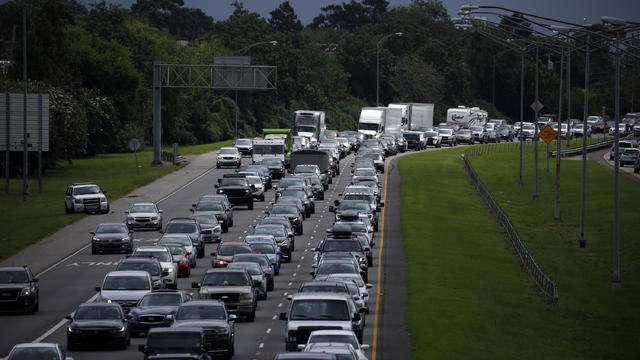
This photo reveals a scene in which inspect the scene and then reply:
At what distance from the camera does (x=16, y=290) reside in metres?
34.9

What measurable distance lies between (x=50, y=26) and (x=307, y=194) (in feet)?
143

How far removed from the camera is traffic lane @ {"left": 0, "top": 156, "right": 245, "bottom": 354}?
32.9 meters

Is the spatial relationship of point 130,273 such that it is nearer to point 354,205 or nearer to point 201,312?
point 201,312

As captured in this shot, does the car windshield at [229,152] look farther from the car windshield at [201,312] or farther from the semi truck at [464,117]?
the car windshield at [201,312]

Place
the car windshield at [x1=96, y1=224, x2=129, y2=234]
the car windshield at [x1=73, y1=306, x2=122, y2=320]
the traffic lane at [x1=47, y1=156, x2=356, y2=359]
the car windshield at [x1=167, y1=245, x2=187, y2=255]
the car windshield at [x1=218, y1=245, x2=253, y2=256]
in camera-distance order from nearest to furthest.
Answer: the traffic lane at [x1=47, y1=156, x2=356, y2=359], the car windshield at [x1=73, y1=306, x2=122, y2=320], the car windshield at [x1=218, y1=245, x2=253, y2=256], the car windshield at [x1=167, y1=245, x2=187, y2=255], the car windshield at [x1=96, y1=224, x2=129, y2=234]

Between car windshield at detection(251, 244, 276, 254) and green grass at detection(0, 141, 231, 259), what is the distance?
1253cm

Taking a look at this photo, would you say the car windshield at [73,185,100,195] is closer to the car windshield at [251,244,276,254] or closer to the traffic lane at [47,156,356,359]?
the traffic lane at [47,156,356,359]

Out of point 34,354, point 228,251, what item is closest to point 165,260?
point 228,251

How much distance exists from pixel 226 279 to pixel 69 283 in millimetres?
10143

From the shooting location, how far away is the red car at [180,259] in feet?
141

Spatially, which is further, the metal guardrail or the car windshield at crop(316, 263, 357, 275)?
the metal guardrail

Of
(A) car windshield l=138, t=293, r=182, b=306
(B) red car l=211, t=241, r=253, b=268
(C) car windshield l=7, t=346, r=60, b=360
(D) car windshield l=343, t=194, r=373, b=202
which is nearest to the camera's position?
(C) car windshield l=7, t=346, r=60, b=360

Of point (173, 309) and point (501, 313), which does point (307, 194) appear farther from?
point (173, 309)

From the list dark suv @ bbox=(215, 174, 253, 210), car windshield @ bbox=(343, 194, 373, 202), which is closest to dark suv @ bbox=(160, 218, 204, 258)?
car windshield @ bbox=(343, 194, 373, 202)
